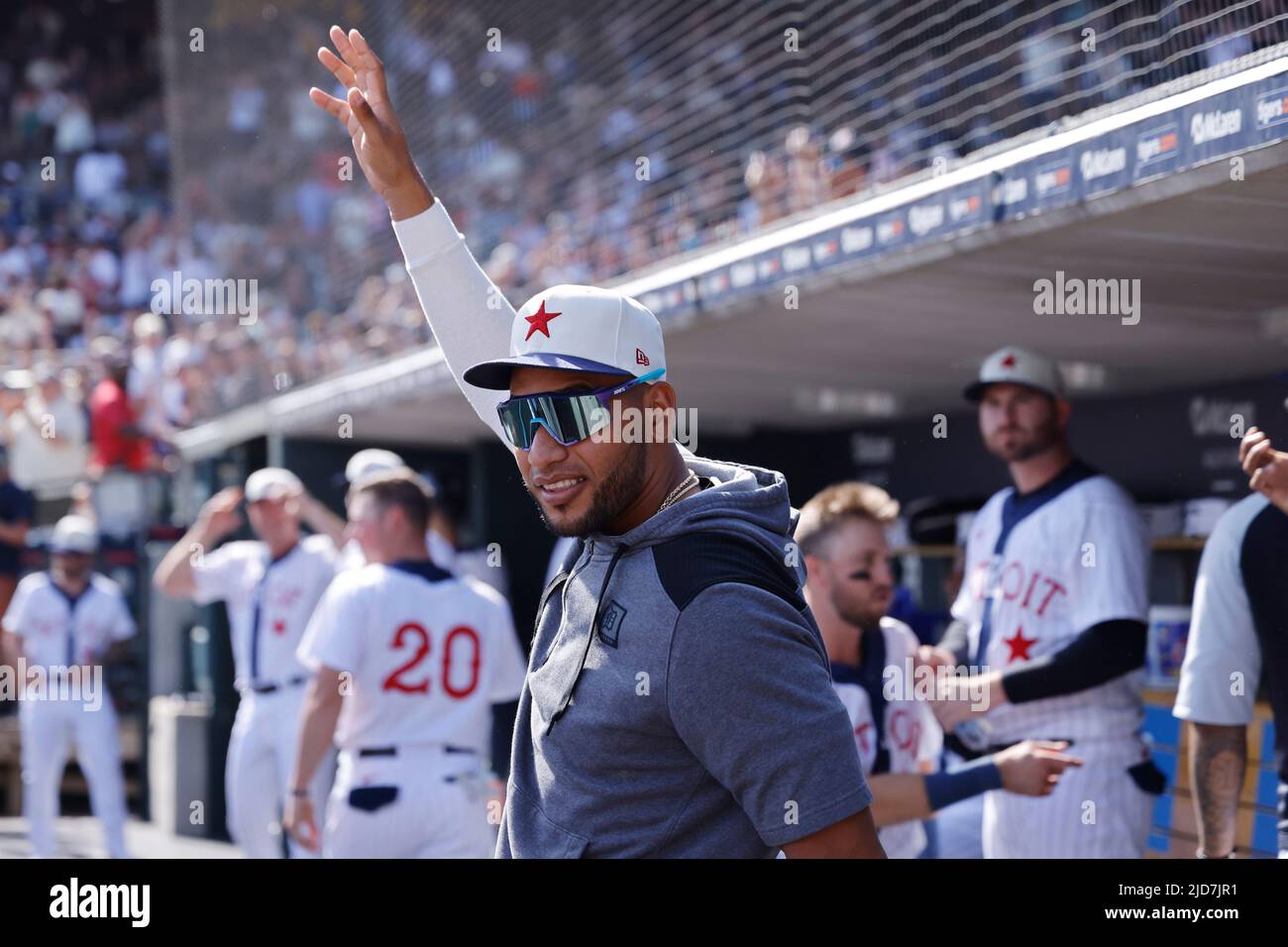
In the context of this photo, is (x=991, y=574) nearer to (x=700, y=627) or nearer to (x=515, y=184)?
(x=700, y=627)

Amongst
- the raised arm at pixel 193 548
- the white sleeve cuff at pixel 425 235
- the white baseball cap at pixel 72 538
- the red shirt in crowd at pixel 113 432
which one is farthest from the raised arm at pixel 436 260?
the red shirt in crowd at pixel 113 432

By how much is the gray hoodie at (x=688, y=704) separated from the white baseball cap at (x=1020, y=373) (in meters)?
2.36

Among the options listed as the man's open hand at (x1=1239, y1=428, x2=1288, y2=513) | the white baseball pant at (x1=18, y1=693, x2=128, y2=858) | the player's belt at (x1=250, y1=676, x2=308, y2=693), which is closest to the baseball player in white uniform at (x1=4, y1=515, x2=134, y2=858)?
the white baseball pant at (x1=18, y1=693, x2=128, y2=858)

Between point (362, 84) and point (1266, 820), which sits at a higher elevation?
point (362, 84)

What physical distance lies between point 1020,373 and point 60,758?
223 inches

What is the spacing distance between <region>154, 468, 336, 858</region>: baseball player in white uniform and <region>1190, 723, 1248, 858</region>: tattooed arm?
12.7 feet

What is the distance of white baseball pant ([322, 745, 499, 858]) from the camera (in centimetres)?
445

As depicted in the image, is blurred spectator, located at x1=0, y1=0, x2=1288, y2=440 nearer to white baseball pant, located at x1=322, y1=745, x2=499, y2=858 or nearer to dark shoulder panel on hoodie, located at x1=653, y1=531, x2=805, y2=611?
dark shoulder panel on hoodie, located at x1=653, y1=531, x2=805, y2=611

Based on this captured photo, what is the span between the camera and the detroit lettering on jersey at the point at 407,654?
4570mm

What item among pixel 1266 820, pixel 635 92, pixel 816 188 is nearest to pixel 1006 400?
pixel 816 188

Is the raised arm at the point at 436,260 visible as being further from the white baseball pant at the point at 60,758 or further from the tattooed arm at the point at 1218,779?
the white baseball pant at the point at 60,758

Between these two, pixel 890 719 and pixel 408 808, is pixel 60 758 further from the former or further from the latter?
pixel 890 719

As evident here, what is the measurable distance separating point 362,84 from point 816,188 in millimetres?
2851
